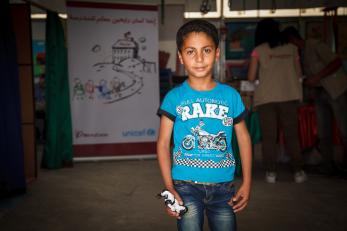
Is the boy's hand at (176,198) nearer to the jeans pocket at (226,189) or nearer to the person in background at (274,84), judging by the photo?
the jeans pocket at (226,189)

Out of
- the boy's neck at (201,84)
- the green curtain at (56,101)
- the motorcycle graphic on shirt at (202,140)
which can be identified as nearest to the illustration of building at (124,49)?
the green curtain at (56,101)

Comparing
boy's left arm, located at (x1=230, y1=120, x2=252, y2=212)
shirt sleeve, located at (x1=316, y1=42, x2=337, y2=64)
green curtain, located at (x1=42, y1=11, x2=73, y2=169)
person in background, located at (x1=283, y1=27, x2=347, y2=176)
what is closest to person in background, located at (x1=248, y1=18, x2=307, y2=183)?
person in background, located at (x1=283, y1=27, x2=347, y2=176)

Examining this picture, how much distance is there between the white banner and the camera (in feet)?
19.9

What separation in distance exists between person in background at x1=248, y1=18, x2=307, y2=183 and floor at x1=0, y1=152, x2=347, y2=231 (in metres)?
0.56

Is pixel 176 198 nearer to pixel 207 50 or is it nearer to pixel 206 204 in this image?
pixel 206 204

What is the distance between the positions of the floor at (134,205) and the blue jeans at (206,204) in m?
1.59

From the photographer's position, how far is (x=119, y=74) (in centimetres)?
625

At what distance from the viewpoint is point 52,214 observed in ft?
12.3

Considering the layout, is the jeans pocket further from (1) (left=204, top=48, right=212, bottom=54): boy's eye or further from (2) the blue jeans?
(1) (left=204, top=48, right=212, bottom=54): boy's eye

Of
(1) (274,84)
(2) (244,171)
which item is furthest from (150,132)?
(2) (244,171)

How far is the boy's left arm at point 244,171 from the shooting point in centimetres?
178

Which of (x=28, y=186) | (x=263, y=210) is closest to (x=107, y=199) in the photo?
(x=28, y=186)

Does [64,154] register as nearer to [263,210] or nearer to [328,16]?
[263,210]

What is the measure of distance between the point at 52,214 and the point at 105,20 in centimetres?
325
